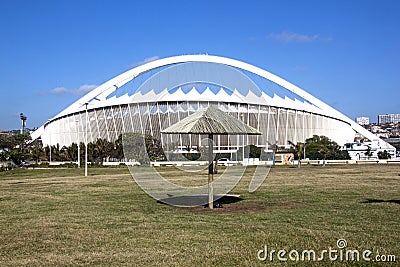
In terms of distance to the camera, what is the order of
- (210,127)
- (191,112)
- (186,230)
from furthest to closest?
(191,112) < (210,127) < (186,230)

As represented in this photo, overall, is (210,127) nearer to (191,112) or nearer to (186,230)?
(186,230)

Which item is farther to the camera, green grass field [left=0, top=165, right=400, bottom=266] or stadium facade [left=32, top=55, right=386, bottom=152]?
stadium facade [left=32, top=55, right=386, bottom=152]

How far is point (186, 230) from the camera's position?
12680 millimetres

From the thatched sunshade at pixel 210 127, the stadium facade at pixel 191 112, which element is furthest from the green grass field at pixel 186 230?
the stadium facade at pixel 191 112

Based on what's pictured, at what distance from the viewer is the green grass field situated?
9773mm

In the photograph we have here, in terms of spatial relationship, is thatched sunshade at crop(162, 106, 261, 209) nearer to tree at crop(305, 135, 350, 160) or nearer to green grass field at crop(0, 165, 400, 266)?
green grass field at crop(0, 165, 400, 266)

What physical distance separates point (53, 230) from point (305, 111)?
8264 cm

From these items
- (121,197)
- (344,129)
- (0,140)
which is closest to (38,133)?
(0,140)

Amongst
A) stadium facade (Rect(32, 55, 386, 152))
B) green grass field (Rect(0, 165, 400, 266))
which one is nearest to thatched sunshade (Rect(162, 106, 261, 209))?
green grass field (Rect(0, 165, 400, 266))

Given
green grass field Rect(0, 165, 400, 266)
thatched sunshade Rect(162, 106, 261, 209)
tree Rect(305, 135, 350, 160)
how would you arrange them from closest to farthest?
green grass field Rect(0, 165, 400, 266), thatched sunshade Rect(162, 106, 261, 209), tree Rect(305, 135, 350, 160)

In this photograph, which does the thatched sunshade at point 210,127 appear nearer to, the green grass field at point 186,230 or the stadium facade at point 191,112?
the green grass field at point 186,230

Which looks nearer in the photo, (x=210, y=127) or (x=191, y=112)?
(x=210, y=127)

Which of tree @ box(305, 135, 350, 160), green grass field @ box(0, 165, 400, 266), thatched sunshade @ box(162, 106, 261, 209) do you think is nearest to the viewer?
green grass field @ box(0, 165, 400, 266)

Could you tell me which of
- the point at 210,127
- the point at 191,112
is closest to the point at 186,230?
the point at 210,127
